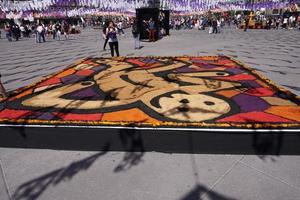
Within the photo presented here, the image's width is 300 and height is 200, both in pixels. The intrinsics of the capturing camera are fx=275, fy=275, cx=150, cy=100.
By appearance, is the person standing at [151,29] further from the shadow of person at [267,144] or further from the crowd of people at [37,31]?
the shadow of person at [267,144]

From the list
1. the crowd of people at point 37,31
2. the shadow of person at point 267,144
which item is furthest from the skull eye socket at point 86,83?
the crowd of people at point 37,31

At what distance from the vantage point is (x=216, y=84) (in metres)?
6.86

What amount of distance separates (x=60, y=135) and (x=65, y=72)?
5115 mm

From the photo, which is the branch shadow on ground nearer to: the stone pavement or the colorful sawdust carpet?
the stone pavement

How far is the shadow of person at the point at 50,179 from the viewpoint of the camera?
3403 mm

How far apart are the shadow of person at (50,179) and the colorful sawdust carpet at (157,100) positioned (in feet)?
2.18

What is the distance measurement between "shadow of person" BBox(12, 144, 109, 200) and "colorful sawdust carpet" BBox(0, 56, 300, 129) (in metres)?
0.66

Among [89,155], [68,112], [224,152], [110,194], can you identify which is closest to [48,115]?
[68,112]

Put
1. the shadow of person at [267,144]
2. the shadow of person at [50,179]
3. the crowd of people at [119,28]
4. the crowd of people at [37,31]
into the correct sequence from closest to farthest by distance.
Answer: the shadow of person at [50,179] → the shadow of person at [267,144] → the crowd of people at [119,28] → the crowd of people at [37,31]

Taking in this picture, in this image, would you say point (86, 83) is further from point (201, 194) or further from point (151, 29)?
point (151, 29)

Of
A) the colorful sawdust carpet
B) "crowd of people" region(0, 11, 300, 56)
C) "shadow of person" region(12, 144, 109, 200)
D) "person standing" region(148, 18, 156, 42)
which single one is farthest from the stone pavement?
"person standing" region(148, 18, 156, 42)

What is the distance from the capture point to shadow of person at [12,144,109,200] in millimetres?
3403

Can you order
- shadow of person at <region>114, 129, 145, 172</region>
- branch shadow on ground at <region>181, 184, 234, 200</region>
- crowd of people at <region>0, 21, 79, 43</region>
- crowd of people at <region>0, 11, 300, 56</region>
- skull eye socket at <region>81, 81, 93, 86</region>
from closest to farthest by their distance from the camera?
1. branch shadow on ground at <region>181, 184, 234, 200</region>
2. shadow of person at <region>114, 129, 145, 172</region>
3. skull eye socket at <region>81, 81, 93, 86</region>
4. crowd of people at <region>0, 11, 300, 56</region>
5. crowd of people at <region>0, 21, 79, 43</region>

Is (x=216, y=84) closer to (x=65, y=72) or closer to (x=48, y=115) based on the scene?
(x=48, y=115)
